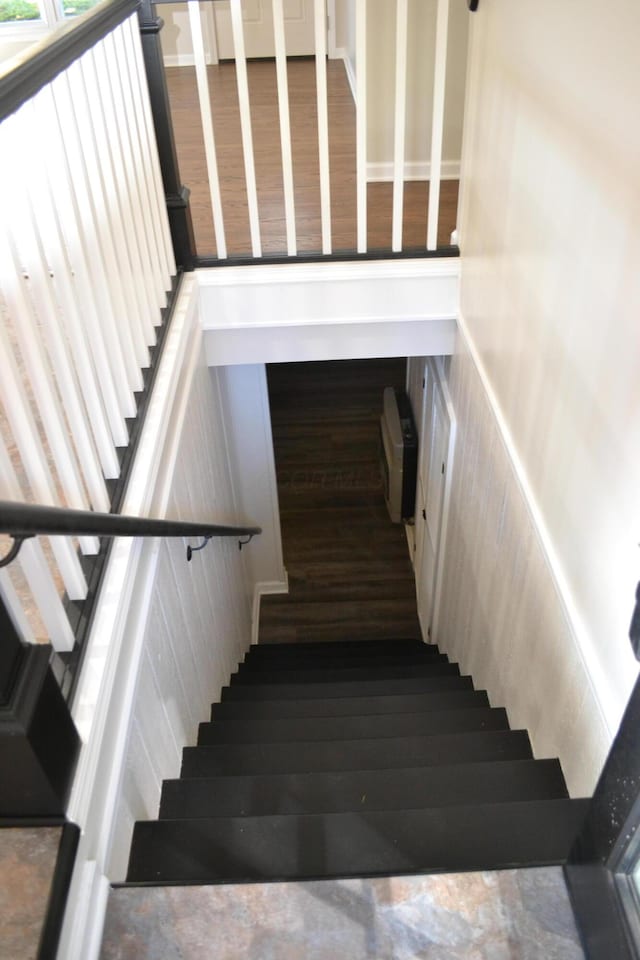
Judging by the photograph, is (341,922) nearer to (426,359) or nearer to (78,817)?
(78,817)

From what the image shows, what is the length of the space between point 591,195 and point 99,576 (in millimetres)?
1364

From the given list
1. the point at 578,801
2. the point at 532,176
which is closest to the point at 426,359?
the point at 532,176

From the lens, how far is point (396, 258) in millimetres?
3055

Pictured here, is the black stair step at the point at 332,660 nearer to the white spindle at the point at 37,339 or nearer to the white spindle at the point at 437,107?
the white spindle at the point at 437,107

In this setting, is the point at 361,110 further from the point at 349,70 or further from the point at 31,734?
the point at 349,70

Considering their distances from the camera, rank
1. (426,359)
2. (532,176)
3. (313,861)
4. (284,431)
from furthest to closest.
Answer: (284,431) → (426,359) → (532,176) → (313,861)

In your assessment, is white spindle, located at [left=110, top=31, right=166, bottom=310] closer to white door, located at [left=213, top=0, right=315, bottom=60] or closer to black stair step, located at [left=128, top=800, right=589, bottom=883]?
black stair step, located at [left=128, top=800, right=589, bottom=883]

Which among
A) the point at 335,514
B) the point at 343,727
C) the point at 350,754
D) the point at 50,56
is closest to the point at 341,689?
the point at 343,727

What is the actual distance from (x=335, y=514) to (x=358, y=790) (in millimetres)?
3985

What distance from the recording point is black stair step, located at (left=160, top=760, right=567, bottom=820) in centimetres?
180

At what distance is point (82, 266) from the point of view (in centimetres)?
166

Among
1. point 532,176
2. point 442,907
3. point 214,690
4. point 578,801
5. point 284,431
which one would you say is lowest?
point 284,431

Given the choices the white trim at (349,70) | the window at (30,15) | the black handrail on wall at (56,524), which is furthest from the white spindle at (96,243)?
the window at (30,15)

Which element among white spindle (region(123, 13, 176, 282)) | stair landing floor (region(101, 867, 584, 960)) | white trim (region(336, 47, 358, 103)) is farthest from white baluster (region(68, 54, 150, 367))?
white trim (region(336, 47, 358, 103))
